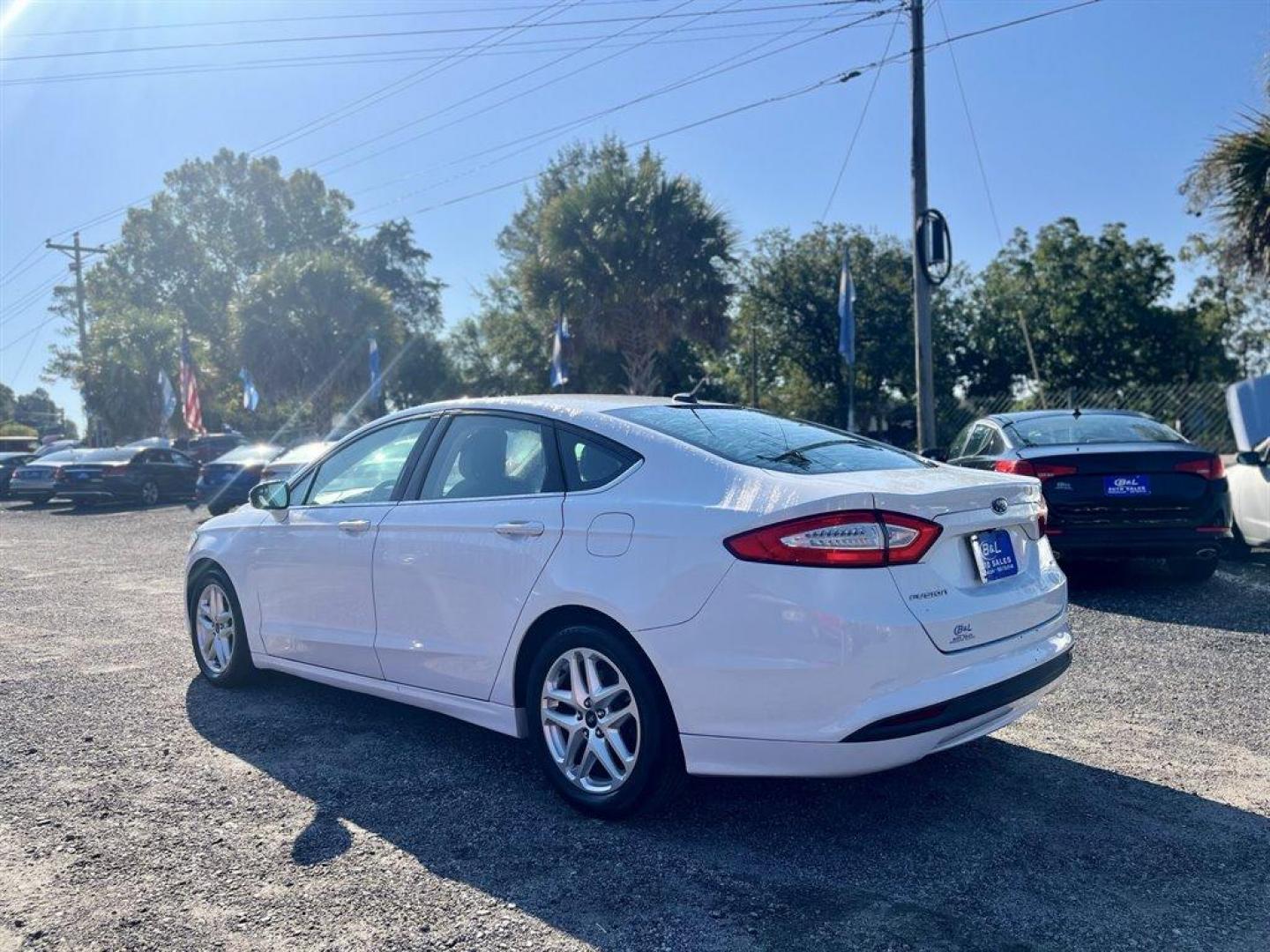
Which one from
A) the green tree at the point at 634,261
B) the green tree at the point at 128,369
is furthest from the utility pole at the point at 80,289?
the green tree at the point at 634,261

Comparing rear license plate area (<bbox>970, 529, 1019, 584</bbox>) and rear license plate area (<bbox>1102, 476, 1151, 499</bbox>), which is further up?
rear license plate area (<bbox>970, 529, 1019, 584</bbox>)

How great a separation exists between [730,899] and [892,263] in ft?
102

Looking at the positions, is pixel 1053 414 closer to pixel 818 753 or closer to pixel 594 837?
pixel 818 753

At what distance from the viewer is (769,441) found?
405 cm

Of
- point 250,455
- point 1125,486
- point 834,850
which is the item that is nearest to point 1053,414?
point 1125,486

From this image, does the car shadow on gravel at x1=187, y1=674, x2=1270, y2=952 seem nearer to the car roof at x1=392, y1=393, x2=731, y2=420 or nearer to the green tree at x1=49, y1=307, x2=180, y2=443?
the car roof at x1=392, y1=393, x2=731, y2=420

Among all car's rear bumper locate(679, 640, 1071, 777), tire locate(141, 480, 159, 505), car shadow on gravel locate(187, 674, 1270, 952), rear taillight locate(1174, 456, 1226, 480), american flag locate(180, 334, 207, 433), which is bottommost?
car shadow on gravel locate(187, 674, 1270, 952)

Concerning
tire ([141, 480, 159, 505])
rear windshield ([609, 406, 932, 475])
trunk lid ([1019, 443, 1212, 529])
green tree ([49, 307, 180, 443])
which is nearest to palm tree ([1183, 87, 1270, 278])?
trunk lid ([1019, 443, 1212, 529])

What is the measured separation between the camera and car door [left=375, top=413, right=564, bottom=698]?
3.92 meters

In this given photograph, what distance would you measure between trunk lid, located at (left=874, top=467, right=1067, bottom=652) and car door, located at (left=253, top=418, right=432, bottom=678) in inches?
92.4

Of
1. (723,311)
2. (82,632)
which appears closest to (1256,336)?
(723,311)

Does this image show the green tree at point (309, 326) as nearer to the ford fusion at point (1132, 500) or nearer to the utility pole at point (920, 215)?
the utility pole at point (920, 215)

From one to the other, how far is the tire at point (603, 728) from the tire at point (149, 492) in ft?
68.9

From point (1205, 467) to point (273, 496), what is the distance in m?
6.58
